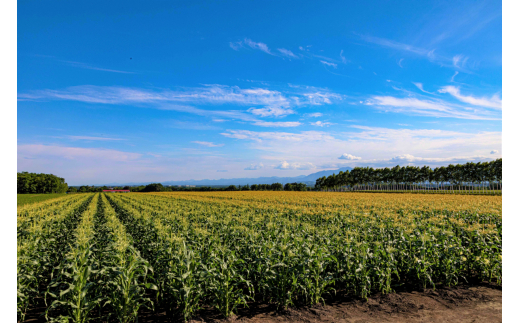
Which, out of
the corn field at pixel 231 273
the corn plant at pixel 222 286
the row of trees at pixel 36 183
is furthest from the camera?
the row of trees at pixel 36 183

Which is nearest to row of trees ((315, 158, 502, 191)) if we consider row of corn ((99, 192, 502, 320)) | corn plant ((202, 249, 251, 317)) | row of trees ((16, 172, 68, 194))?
row of corn ((99, 192, 502, 320))

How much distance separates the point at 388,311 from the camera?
658 centimetres

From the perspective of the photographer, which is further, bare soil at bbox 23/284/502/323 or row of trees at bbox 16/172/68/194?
row of trees at bbox 16/172/68/194

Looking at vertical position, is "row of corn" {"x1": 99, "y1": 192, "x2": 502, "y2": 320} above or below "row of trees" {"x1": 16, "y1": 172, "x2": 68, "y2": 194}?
above

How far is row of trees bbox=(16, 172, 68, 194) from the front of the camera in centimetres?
12012

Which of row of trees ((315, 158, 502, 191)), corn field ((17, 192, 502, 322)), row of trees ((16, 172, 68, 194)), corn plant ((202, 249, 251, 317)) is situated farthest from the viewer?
row of trees ((16, 172, 68, 194))

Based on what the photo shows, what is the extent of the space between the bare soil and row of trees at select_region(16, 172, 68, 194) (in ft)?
514

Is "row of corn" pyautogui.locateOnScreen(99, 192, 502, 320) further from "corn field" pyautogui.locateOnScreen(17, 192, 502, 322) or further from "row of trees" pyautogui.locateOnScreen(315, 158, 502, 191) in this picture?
"row of trees" pyautogui.locateOnScreen(315, 158, 502, 191)

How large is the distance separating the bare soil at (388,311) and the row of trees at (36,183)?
514 feet

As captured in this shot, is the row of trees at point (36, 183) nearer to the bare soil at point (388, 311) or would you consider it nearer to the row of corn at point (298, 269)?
the row of corn at point (298, 269)

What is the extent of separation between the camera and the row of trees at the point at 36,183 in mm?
120125

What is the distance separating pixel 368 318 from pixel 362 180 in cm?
13571

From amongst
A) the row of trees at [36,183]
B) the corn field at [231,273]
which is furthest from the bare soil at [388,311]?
the row of trees at [36,183]
